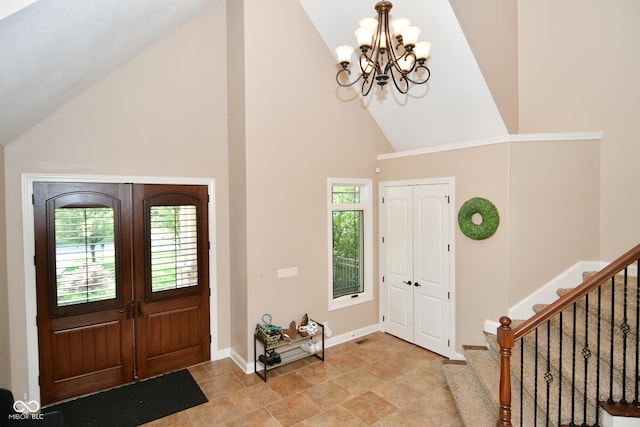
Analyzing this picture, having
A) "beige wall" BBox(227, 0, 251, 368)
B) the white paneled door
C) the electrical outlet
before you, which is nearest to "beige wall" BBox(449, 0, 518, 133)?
the white paneled door

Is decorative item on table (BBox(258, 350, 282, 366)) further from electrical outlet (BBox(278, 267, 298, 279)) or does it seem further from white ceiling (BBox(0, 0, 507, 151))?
white ceiling (BBox(0, 0, 507, 151))

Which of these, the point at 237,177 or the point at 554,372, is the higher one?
the point at 237,177

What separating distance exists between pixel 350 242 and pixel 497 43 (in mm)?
3255

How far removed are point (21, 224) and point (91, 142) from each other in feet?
3.50

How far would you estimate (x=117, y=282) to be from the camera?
3.94 metres

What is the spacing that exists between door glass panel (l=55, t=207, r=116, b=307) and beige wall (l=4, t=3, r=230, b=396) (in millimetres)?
334

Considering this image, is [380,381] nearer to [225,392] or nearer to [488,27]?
[225,392]

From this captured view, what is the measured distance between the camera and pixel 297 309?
4711 millimetres

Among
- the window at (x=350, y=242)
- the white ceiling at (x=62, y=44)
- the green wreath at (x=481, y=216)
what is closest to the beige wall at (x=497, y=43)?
the green wreath at (x=481, y=216)

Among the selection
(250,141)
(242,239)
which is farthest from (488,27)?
(242,239)

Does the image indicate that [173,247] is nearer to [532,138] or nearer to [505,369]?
[505,369]

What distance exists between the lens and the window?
512cm

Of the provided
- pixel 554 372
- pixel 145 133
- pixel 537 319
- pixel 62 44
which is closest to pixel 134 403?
pixel 145 133

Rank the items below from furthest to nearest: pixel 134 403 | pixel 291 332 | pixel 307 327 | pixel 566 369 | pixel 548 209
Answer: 1. pixel 307 327
2. pixel 291 332
3. pixel 548 209
4. pixel 134 403
5. pixel 566 369
